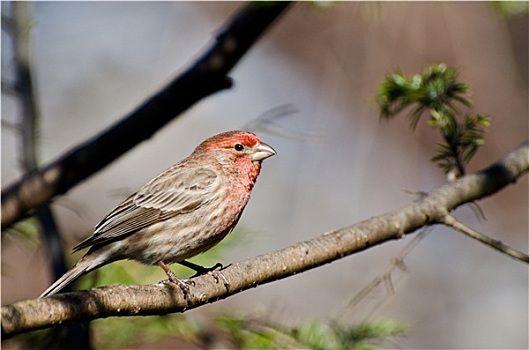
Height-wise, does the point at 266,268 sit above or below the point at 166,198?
below

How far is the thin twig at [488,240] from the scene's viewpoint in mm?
3107

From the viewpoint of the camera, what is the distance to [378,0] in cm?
337

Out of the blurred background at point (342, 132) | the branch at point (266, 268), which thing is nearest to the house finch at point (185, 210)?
the branch at point (266, 268)

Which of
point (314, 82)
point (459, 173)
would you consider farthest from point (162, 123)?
point (314, 82)

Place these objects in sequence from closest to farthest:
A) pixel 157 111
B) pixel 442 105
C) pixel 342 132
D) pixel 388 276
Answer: pixel 388 276, pixel 442 105, pixel 157 111, pixel 342 132

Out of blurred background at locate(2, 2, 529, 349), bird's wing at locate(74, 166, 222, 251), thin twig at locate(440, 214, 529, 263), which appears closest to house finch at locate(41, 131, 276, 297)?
bird's wing at locate(74, 166, 222, 251)

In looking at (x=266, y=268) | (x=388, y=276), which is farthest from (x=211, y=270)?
(x=388, y=276)

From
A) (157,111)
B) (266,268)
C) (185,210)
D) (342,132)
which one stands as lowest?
(266,268)

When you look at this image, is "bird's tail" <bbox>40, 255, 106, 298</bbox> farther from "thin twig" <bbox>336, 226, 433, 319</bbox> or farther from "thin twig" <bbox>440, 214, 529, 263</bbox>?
"thin twig" <bbox>440, 214, 529, 263</bbox>

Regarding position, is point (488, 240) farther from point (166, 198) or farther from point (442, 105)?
point (166, 198)

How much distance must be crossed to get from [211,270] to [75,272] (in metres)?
0.58

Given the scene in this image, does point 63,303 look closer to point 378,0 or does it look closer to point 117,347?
point 117,347

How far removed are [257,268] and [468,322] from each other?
503cm

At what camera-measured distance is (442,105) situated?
3562 millimetres
